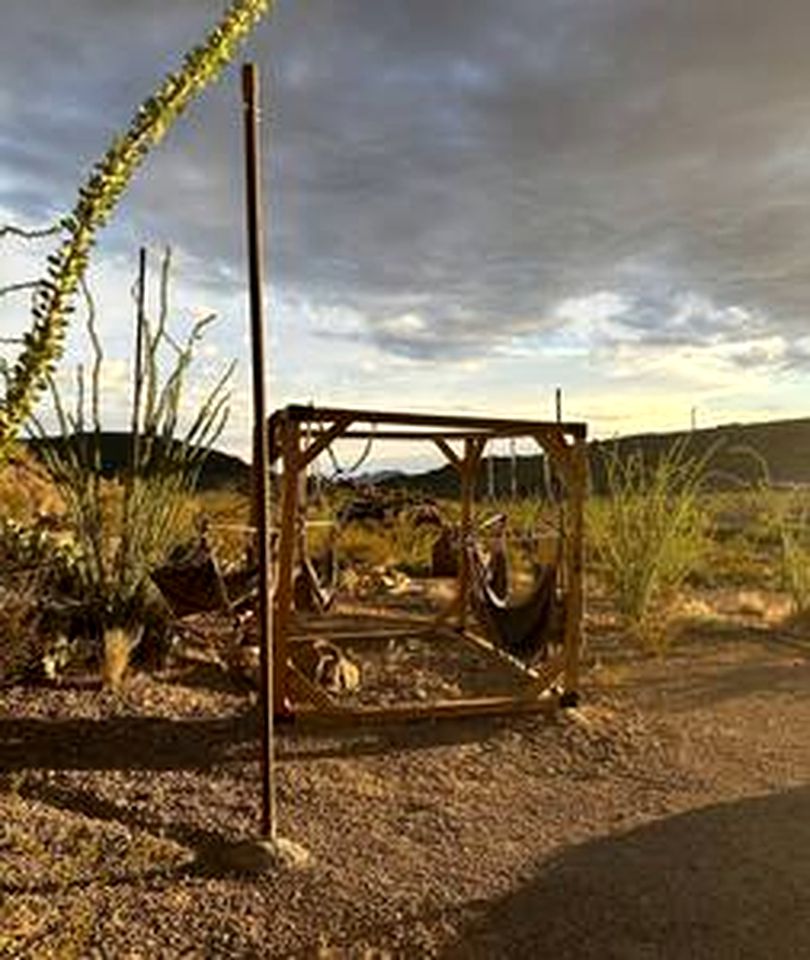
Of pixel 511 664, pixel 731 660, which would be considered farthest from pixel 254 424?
pixel 731 660

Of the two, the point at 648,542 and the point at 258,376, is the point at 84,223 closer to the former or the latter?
the point at 258,376

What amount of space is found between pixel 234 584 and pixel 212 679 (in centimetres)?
73

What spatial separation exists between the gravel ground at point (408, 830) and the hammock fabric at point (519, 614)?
771 millimetres

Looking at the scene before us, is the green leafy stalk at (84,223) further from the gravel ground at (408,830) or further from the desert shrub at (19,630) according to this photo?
the desert shrub at (19,630)

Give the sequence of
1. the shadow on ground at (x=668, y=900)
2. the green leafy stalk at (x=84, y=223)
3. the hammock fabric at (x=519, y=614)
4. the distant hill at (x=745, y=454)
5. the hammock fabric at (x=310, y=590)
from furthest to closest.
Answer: the distant hill at (x=745, y=454) < the hammock fabric at (x=310, y=590) < the hammock fabric at (x=519, y=614) < the shadow on ground at (x=668, y=900) < the green leafy stalk at (x=84, y=223)

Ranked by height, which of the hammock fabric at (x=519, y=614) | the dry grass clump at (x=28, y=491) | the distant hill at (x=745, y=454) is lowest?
the hammock fabric at (x=519, y=614)

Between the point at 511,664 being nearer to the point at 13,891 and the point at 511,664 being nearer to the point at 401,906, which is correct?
the point at 401,906

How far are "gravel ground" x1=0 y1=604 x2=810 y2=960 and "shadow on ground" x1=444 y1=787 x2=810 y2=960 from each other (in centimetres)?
1

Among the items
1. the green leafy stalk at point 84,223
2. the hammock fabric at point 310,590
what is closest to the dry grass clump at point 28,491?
the hammock fabric at point 310,590

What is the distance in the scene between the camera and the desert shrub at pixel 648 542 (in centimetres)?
1241

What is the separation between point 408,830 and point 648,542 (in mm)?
6613

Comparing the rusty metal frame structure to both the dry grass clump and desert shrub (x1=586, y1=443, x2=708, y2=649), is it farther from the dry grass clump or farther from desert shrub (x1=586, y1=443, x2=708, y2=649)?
the dry grass clump

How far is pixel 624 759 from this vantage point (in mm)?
7891

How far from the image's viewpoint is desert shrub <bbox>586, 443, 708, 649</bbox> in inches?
488
